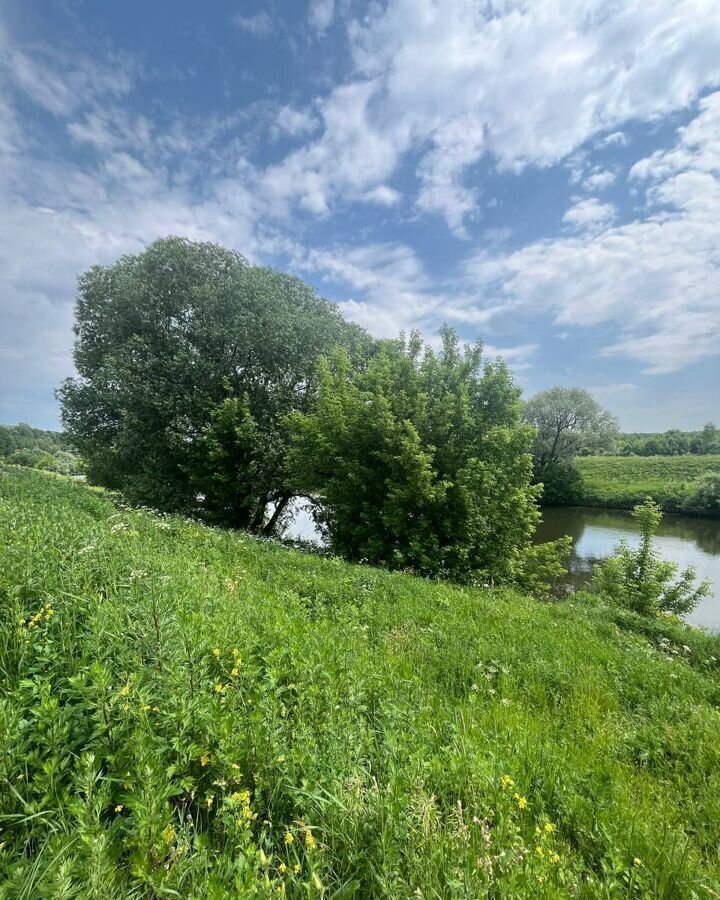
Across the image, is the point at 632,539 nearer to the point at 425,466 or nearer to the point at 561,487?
the point at 561,487

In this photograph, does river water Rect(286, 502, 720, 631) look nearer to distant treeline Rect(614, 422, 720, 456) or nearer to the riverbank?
the riverbank

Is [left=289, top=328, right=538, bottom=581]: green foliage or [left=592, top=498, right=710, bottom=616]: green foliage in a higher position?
[left=289, top=328, right=538, bottom=581]: green foliage

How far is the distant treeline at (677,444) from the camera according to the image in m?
72.6

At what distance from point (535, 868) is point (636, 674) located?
4.45 metres

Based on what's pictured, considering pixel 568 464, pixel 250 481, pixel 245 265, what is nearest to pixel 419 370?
pixel 250 481

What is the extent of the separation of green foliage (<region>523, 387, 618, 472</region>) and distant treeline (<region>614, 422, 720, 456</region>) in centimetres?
2839

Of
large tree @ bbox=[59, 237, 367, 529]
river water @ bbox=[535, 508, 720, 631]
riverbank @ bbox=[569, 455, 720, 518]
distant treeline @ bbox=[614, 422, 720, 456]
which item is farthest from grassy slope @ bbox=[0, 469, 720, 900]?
distant treeline @ bbox=[614, 422, 720, 456]

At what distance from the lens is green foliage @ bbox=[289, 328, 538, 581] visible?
493 inches

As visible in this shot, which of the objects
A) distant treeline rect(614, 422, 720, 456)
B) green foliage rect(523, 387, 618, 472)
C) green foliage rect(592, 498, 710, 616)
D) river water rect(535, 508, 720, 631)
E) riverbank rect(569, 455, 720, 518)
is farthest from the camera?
distant treeline rect(614, 422, 720, 456)

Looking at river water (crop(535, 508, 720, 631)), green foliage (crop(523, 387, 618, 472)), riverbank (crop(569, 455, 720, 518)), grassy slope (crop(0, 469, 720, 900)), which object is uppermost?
green foliage (crop(523, 387, 618, 472))

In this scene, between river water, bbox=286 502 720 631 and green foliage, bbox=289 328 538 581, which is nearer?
green foliage, bbox=289 328 538 581

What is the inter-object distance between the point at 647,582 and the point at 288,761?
1357 cm

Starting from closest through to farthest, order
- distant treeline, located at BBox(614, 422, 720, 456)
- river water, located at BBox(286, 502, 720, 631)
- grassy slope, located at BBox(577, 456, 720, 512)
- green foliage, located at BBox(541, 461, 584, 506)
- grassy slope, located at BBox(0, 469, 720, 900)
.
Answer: grassy slope, located at BBox(0, 469, 720, 900) → river water, located at BBox(286, 502, 720, 631) → grassy slope, located at BBox(577, 456, 720, 512) → green foliage, located at BBox(541, 461, 584, 506) → distant treeline, located at BBox(614, 422, 720, 456)

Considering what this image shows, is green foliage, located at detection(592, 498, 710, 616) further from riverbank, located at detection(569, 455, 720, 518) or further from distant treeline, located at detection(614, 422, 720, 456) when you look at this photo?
distant treeline, located at detection(614, 422, 720, 456)
